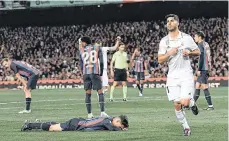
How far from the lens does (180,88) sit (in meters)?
13.6

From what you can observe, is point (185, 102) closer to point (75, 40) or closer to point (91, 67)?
point (91, 67)

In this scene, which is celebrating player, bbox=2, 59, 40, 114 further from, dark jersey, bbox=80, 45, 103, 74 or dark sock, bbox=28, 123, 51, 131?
dark sock, bbox=28, 123, 51, 131

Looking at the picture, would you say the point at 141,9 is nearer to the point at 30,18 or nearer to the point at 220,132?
the point at 30,18

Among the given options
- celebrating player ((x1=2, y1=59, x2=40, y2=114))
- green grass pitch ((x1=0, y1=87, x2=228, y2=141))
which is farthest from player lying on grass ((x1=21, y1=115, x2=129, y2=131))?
celebrating player ((x1=2, y1=59, x2=40, y2=114))

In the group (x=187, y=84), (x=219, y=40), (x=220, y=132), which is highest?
(x=219, y=40)

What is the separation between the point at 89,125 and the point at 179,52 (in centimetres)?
242

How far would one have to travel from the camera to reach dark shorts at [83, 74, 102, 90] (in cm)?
1920

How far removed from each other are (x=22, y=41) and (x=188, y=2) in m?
14.1

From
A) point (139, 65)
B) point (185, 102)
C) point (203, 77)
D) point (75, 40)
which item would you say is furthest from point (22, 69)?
point (75, 40)

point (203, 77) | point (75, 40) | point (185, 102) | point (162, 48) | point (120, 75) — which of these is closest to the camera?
point (185, 102)

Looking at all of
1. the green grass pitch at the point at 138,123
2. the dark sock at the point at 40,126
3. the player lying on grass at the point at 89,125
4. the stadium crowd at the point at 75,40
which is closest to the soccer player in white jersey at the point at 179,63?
the green grass pitch at the point at 138,123

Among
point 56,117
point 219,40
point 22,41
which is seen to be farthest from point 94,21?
point 56,117

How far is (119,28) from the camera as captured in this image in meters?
56.1

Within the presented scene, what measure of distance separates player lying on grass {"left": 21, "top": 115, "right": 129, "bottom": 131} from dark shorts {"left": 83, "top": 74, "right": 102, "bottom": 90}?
487cm
